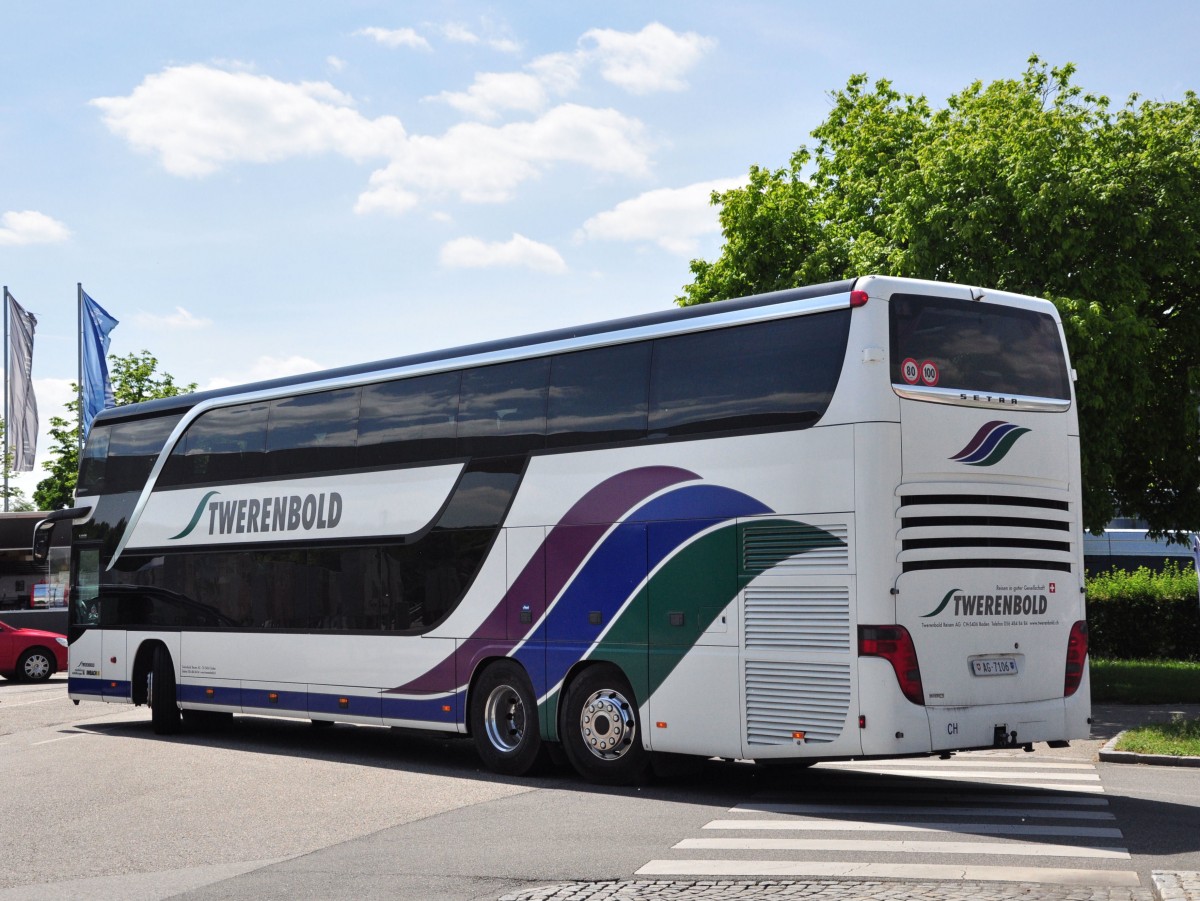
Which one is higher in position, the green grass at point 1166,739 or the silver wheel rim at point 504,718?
the silver wheel rim at point 504,718

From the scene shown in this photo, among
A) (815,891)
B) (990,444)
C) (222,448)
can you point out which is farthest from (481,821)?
(222,448)

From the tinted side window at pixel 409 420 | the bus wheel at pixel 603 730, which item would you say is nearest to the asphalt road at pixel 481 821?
the bus wheel at pixel 603 730

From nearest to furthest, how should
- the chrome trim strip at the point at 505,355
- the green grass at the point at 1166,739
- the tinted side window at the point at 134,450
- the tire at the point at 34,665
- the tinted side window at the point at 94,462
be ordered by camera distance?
the chrome trim strip at the point at 505,355 < the green grass at the point at 1166,739 < the tinted side window at the point at 134,450 < the tinted side window at the point at 94,462 < the tire at the point at 34,665

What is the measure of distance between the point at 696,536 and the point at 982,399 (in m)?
2.70

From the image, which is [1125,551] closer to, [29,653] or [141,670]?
[29,653]

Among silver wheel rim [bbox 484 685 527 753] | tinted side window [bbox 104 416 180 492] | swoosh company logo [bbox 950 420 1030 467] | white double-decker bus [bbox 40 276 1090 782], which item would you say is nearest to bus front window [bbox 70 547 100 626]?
tinted side window [bbox 104 416 180 492]

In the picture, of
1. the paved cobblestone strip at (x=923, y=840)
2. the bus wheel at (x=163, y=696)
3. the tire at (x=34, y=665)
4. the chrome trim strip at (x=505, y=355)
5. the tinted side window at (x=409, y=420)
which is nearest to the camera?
the paved cobblestone strip at (x=923, y=840)

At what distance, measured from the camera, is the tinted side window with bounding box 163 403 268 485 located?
18.4m

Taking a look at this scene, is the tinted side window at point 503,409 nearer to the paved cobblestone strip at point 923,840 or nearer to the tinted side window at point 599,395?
the tinted side window at point 599,395

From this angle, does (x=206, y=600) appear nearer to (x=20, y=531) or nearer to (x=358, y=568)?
(x=358, y=568)

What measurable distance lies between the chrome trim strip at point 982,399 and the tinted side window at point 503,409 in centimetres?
410

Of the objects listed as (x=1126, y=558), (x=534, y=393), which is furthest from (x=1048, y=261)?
(x=1126, y=558)

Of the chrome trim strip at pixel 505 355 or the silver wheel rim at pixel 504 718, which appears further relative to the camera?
the silver wheel rim at pixel 504 718

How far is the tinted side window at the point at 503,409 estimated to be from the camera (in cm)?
1468
